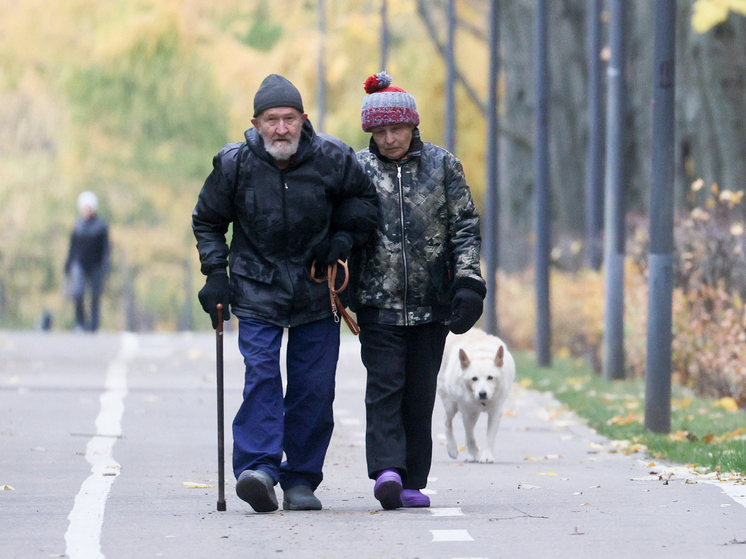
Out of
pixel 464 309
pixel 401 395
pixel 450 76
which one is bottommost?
pixel 401 395

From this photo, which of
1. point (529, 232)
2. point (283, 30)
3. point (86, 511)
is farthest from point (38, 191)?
point (86, 511)

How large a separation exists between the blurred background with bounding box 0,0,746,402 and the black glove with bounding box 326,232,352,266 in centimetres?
655

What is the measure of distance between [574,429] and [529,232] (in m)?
18.9

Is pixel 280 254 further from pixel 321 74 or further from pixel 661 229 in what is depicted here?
pixel 321 74

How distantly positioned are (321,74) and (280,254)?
27.9m

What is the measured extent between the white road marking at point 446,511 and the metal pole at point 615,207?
8801mm

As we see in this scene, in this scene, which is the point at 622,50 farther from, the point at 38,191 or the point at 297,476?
the point at 38,191

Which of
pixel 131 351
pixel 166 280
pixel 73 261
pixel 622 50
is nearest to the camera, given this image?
pixel 622 50

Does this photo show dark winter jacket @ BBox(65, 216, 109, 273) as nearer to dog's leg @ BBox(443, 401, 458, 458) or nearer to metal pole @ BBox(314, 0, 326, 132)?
metal pole @ BBox(314, 0, 326, 132)

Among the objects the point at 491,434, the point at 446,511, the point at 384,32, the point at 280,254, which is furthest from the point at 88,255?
the point at 446,511

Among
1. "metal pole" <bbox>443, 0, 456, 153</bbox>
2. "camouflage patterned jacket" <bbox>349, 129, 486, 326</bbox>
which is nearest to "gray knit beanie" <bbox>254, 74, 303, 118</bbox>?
"camouflage patterned jacket" <bbox>349, 129, 486, 326</bbox>

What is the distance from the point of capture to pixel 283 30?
140ft

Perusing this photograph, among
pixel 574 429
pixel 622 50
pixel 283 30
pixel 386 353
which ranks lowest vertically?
pixel 574 429

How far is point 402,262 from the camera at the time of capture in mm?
7359
